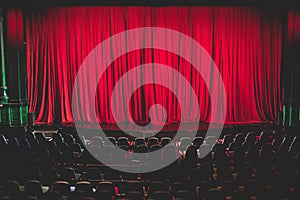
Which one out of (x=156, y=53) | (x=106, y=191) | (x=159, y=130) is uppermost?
(x=156, y=53)

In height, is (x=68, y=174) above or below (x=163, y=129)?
below

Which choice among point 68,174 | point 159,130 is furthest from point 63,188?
point 159,130

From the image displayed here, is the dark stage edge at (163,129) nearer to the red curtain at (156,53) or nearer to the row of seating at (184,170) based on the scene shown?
the red curtain at (156,53)

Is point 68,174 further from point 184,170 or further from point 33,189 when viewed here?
point 184,170

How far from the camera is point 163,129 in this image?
1363 cm

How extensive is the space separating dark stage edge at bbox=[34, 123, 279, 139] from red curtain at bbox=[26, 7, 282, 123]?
22.3 inches

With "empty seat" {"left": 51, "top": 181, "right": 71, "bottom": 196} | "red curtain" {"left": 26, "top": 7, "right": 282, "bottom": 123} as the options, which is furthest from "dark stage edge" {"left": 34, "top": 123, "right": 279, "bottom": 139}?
"empty seat" {"left": 51, "top": 181, "right": 71, "bottom": 196}

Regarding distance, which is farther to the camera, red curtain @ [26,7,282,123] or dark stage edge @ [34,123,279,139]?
red curtain @ [26,7,282,123]

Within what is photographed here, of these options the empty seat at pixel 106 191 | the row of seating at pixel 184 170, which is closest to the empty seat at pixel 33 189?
the row of seating at pixel 184 170

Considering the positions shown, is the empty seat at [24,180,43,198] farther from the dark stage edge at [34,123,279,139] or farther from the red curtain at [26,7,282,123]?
the red curtain at [26,7,282,123]

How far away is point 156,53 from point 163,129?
9.32 feet

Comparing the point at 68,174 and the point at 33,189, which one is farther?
the point at 68,174

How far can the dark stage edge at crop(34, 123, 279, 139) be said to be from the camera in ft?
43.2

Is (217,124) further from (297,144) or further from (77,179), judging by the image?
(77,179)
